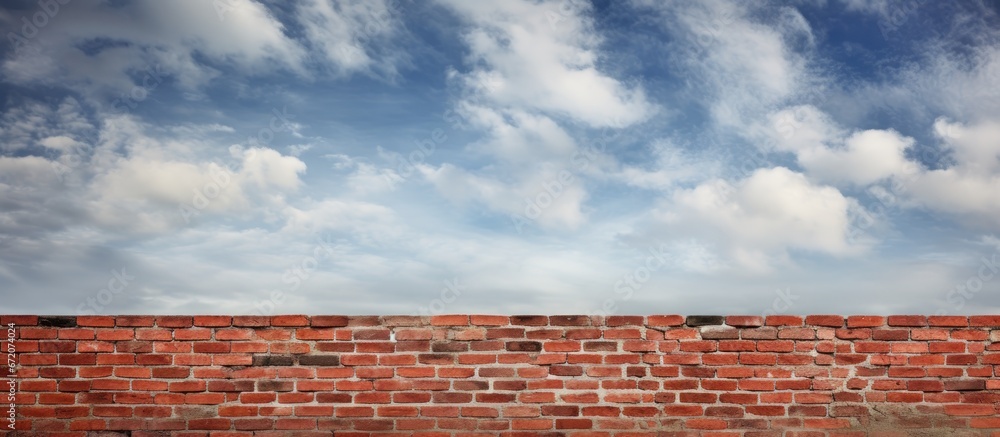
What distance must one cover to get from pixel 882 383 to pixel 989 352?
855mm

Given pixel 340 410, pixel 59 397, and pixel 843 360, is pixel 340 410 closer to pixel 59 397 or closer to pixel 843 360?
pixel 59 397

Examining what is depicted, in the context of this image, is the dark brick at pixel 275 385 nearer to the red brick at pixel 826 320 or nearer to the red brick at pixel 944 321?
the red brick at pixel 826 320

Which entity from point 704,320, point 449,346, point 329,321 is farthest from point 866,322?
point 329,321

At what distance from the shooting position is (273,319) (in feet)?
14.2

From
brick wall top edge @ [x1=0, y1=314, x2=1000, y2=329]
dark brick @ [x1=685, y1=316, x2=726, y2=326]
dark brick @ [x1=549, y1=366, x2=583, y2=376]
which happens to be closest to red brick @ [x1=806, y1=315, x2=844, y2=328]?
brick wall top edge @ [x1=0, y1=314, x2=1000, y2=329]

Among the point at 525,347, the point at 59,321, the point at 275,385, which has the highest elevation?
the point at 59,321

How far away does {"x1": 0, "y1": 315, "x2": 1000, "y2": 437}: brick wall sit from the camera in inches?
169

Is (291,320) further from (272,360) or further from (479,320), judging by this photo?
(479,320)

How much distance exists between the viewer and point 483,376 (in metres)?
4.30

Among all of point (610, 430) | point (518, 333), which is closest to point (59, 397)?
point (518, 333)

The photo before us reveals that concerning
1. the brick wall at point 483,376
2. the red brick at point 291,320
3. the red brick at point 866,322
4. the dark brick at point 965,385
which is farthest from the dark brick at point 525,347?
the dark brick at point 965,385

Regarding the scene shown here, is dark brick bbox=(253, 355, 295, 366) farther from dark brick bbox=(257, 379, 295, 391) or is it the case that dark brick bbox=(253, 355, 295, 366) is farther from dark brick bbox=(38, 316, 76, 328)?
dark brick bbox=(38, 316, 76, 328)

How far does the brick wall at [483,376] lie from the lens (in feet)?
14.1

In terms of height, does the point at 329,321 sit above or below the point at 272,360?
above
